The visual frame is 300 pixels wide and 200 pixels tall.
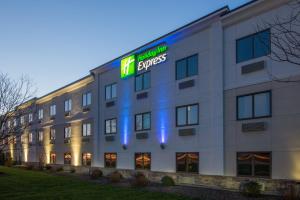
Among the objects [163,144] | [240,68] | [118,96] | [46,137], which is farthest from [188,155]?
[46,137]

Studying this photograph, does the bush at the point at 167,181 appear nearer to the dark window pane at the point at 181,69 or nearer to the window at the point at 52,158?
the dark window pane at the point at 181,69

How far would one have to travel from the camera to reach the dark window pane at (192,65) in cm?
2534

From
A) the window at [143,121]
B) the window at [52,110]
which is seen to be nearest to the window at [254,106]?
the window at [143,121]

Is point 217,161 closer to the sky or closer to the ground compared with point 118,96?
closer to the ground

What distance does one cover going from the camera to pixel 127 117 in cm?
→ 3250

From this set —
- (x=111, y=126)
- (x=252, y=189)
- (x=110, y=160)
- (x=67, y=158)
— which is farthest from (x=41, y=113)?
(x=252, y=189)

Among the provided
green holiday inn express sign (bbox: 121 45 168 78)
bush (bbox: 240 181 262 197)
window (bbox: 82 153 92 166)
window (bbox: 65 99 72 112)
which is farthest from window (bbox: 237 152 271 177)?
window (bbox: 65 99 72 112)

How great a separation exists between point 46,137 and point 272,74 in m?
37.9

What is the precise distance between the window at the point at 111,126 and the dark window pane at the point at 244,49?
50.7 feet

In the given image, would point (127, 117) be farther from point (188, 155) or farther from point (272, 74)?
point (272, 74)

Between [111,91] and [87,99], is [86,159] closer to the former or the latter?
[87,99]

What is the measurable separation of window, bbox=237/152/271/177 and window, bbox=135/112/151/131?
977 cm

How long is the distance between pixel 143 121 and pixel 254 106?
37.6 ft

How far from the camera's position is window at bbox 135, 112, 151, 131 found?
29750 mm
